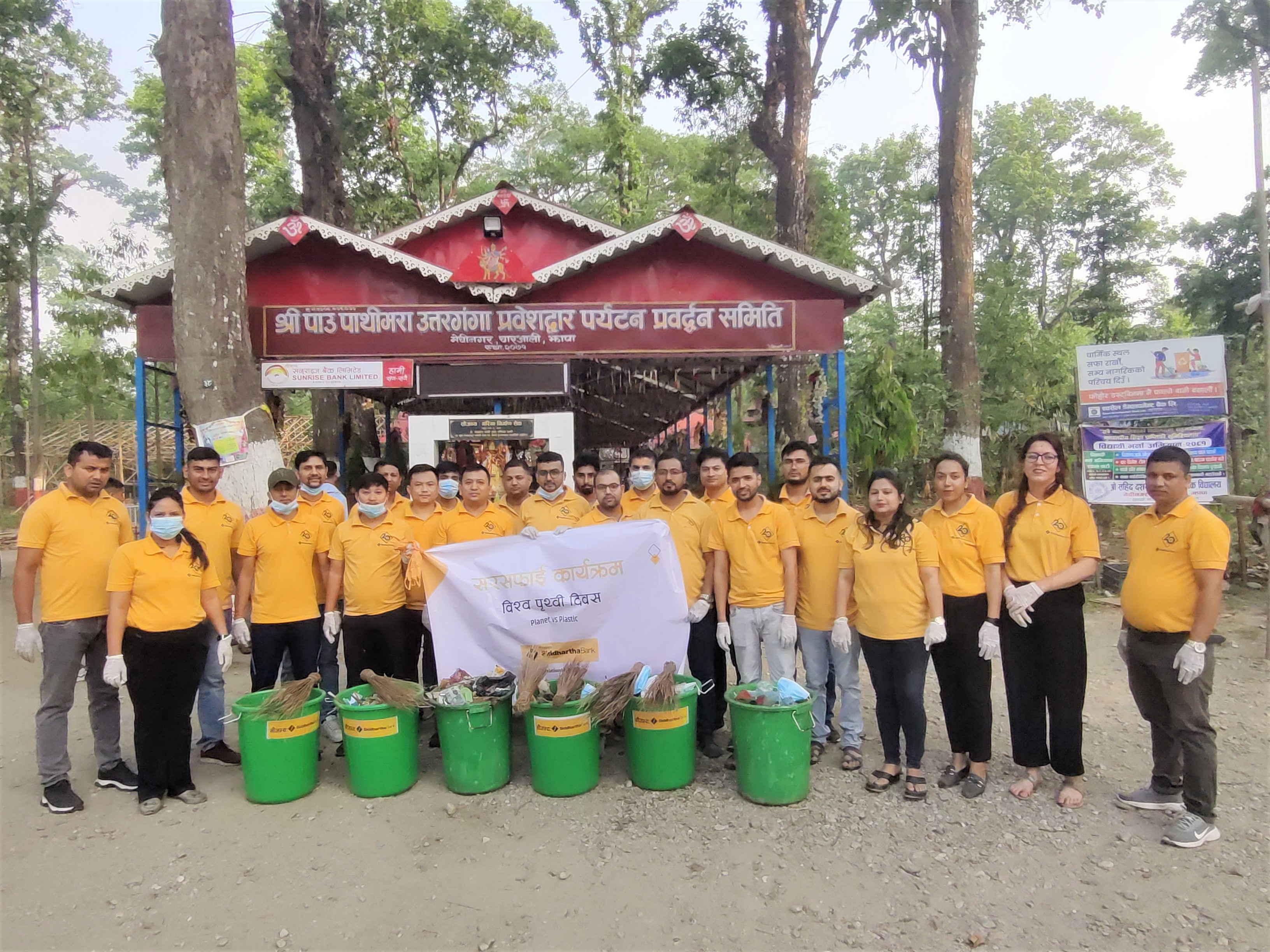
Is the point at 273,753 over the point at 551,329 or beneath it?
beneath

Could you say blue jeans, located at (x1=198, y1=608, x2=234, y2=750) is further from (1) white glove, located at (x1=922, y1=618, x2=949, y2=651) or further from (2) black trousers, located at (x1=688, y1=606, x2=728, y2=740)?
(1) white glove, located at (x1=922, y1=618, x2=949, y2=651)

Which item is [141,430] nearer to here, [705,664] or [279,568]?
[279,568]

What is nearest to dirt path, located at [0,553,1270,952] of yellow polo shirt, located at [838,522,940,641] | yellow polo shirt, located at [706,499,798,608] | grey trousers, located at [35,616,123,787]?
grey trousers, located at [35,616,123,787]

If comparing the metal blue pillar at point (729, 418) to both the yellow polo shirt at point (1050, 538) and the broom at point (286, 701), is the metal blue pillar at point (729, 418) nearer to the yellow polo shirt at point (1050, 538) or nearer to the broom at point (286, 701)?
the yellow polo shirt at point (1050, 538)

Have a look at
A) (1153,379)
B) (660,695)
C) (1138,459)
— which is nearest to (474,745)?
(660,695)

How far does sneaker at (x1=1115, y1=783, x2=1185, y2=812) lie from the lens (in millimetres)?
3979

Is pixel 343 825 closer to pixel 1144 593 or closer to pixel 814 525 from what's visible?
pixel 814 525

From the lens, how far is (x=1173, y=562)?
12.4ft

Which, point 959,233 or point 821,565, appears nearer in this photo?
point 821,565

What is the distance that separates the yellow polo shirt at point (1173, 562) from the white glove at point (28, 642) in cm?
552

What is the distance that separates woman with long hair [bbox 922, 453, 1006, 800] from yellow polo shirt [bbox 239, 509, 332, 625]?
11.4 ft

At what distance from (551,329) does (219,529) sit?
4756 millimetres

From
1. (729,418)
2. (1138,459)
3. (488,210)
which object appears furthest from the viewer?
(488,210)

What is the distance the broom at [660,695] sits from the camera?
4145mm
